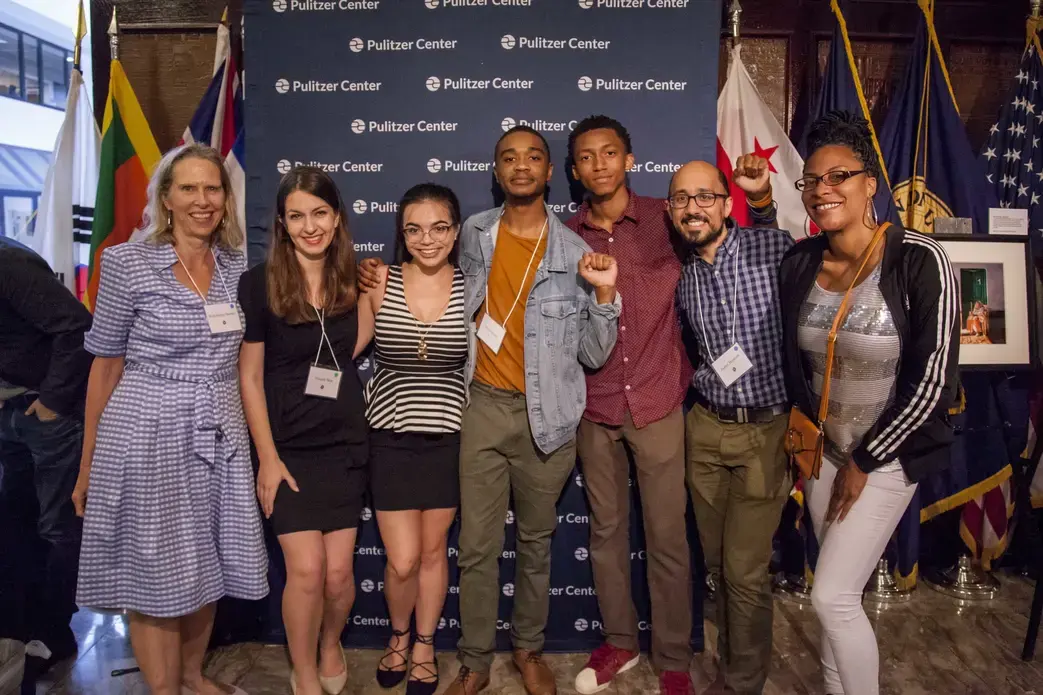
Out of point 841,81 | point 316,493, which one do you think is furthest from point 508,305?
point 841,81

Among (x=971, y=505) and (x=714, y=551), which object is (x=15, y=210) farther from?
(x=971, y=505)

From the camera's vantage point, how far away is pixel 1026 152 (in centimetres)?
332

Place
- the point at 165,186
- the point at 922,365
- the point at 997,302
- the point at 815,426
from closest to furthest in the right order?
the point at 922,365, the point at 815,426, the point at 165,186, the point at 997,302

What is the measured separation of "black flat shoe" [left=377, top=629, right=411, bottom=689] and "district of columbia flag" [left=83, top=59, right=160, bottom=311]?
81.8 inches

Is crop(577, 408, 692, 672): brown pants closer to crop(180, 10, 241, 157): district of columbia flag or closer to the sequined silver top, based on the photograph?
the sequined silver top

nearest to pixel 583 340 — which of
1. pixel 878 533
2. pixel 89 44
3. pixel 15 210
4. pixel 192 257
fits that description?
pixel 878 533

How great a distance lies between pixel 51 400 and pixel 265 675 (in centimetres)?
132

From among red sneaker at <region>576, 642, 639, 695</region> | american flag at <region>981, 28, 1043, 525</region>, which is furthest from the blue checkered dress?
american flag at <region>981, 28, 1043, 525</region>

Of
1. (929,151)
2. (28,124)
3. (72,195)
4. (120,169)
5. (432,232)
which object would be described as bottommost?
(432,232)

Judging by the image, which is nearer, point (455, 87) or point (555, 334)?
point (555, 334)

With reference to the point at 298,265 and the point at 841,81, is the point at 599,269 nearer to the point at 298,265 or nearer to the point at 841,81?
the point at 298,265

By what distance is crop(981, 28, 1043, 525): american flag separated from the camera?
10.8ft

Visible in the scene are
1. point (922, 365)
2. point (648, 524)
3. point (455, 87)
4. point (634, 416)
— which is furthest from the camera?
point (455, 87)

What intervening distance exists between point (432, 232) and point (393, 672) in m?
1.67
